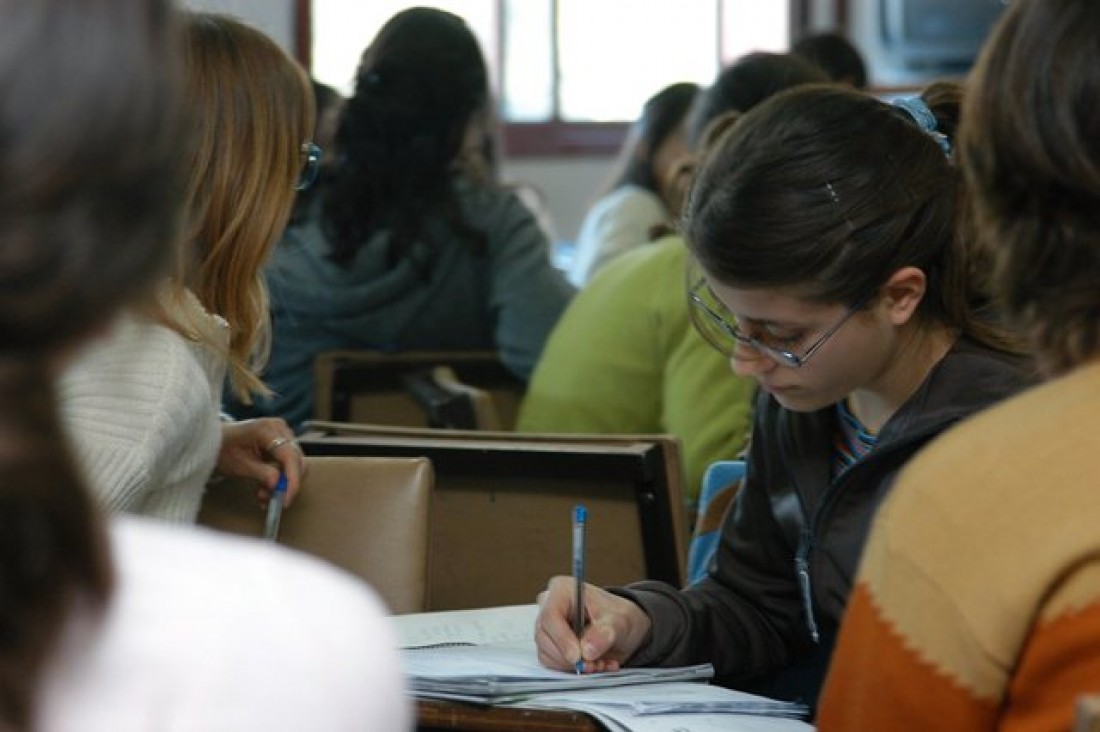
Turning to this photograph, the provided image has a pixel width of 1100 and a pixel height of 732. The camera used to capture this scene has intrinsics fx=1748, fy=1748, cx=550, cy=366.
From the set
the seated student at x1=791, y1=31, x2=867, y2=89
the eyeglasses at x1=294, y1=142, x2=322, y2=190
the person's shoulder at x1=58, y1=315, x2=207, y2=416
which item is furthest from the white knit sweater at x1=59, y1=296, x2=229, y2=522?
the seated student at x1=791, y1=31, x2=867, y2=89

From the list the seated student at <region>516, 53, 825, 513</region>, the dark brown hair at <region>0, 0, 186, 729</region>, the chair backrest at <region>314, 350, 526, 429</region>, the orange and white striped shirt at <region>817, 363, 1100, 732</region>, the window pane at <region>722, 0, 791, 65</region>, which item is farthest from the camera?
the window pane at <region>722, 0, 791, 65</region>

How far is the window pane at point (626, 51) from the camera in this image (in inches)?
248

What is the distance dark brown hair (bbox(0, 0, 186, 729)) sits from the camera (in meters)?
0.67

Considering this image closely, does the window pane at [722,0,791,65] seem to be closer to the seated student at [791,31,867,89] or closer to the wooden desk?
the seated student at [791,31,867,89]

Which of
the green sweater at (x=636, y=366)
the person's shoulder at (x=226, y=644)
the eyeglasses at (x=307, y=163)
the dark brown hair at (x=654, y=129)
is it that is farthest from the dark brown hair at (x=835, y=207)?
the dark brown hair at (x=654, y=129)

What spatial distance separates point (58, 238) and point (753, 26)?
596 centimetres

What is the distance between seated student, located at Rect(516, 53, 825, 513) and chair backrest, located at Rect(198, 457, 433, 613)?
2.67ft

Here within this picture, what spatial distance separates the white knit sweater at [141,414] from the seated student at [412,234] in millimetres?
1507

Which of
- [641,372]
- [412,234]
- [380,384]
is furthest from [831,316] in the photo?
[412,234]

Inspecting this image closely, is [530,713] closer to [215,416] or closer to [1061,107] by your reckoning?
[215,416]

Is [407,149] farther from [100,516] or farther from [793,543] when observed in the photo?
[100,516]

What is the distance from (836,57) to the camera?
12.7 feet

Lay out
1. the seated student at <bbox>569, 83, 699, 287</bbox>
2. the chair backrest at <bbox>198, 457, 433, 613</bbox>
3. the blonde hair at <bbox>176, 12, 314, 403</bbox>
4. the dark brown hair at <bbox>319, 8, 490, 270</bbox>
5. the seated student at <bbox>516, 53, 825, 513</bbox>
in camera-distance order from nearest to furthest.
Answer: the blonde hair at <bbox>176, 12, 314, 403</bbox>
the chair backrest at <bbox>198, 457, 433, 613</bbox>
the seated student at <bbox>516, 53, 825, 513</bbox>
the dark brown hair at <bbox>319, 8, 490, 270</bbox>
the seated student at <bbox>569, 83, 699, 287</bbox>

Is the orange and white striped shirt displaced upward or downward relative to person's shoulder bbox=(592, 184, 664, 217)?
upward
